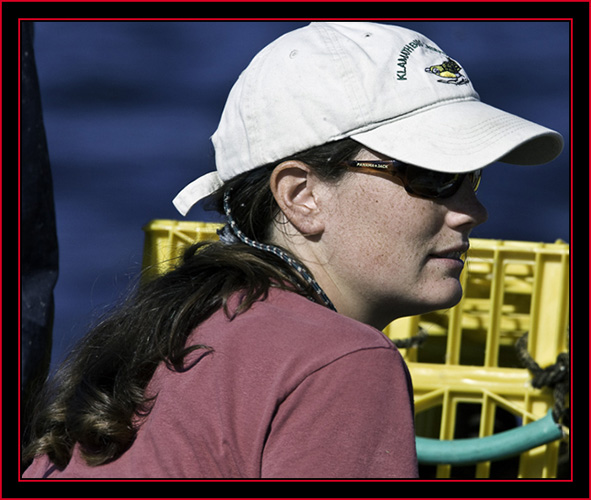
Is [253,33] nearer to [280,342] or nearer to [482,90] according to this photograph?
[482,90]

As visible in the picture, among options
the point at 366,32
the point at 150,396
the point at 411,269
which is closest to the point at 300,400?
the point at 150,396

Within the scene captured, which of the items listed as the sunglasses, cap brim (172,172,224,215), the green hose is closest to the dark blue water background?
the green hose

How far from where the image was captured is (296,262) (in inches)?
60.6

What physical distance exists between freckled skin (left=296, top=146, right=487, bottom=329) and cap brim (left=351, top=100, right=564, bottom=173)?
1.7 inches

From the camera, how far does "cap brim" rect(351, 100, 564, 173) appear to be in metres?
1.50

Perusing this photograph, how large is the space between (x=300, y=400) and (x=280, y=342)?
0.09 metres

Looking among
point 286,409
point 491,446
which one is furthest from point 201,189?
point 491,446

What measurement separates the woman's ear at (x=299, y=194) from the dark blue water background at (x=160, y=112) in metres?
3.31

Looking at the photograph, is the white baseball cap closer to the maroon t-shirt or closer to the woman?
the woman

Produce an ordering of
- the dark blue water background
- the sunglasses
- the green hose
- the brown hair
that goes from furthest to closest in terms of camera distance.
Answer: the dark blue water background < the green hose < the sunglasses < the brown hair

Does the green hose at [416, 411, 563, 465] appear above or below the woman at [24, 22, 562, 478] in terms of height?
below

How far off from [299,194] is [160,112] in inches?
215

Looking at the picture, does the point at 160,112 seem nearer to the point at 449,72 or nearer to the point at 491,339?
the point at 491,339

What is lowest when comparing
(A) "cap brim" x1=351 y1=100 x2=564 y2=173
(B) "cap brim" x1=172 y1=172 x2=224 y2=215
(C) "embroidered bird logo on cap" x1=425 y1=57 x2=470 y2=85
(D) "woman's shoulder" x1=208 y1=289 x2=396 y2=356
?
(D) "woman's shoulder" x1=208 y1=289 x2=396 y2=356
